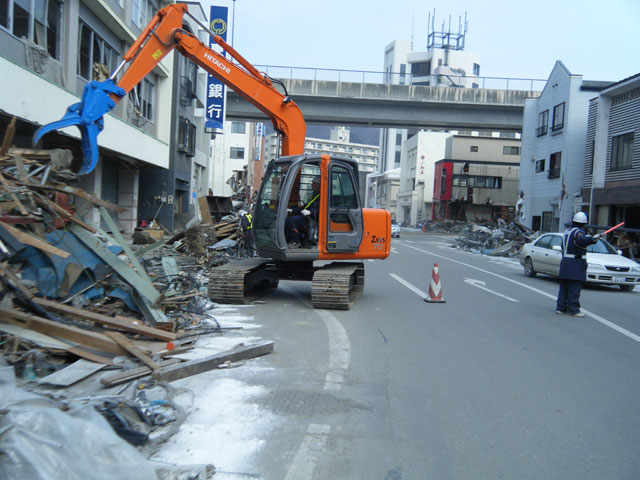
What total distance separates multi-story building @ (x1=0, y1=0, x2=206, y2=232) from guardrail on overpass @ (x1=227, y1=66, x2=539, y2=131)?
6.83 meters

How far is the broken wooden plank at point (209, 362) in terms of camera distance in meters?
5.36

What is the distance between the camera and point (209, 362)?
230 inches

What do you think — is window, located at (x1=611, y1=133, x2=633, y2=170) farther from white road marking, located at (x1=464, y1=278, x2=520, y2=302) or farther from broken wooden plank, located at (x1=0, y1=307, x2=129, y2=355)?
broken wooden plank, located at (x1=0, y1=307, x2=129, y2=355)

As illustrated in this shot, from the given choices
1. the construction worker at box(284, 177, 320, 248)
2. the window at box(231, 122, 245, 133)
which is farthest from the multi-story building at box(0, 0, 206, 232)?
the window at box(231, 122, 245, 133)

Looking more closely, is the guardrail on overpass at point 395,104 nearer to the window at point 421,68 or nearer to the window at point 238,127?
the window at point 238,127

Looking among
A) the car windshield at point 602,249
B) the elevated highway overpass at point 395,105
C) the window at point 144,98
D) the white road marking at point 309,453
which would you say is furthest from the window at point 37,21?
the elevated highway overpass at point 395,105

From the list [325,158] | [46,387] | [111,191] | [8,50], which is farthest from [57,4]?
[46,387]

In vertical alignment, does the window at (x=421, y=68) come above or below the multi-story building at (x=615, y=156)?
above

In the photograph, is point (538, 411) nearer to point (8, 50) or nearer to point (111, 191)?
point (8, 50)

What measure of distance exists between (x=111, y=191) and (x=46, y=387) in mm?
20830

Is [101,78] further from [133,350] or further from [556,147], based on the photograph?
[556,147]

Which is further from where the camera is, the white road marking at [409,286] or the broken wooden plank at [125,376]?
the white road marking at [409,286]

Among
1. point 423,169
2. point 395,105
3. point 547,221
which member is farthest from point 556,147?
point 423,169

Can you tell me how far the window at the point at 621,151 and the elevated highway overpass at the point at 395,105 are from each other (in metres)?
9.72
